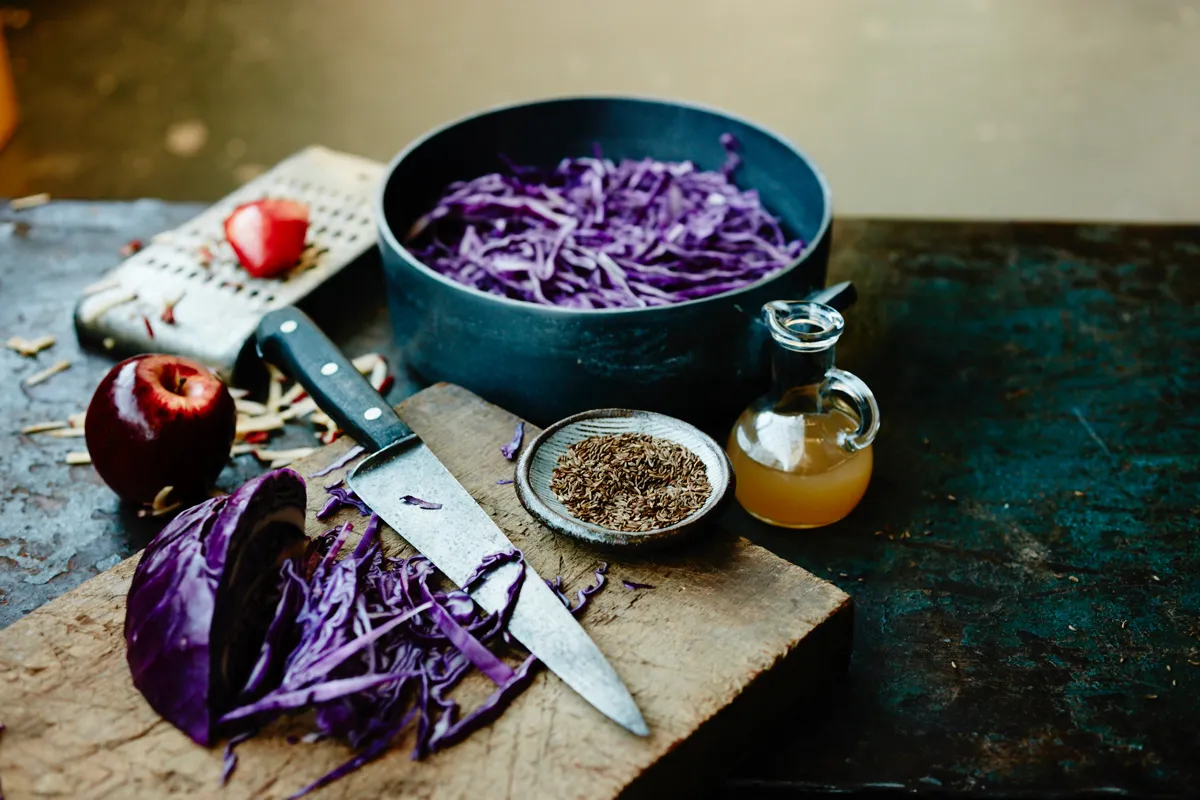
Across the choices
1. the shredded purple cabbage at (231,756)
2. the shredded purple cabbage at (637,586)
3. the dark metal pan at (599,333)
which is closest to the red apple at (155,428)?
the dark metal pan at (599,333)

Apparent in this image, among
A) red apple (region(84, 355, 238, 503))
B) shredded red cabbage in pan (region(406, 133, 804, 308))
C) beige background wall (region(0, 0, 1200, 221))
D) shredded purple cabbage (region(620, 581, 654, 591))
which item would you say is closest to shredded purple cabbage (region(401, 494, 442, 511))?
shredded purple cabbage (region(620, 581, 654, 591))

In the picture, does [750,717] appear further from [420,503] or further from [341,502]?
[341,502]

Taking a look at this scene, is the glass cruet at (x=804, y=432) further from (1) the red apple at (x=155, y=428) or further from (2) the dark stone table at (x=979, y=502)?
(1) the red apple at (x=155, y=428)

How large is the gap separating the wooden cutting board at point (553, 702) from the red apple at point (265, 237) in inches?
31.4

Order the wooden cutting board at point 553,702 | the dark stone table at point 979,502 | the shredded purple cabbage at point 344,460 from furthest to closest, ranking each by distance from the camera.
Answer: the shredded purple cabbage at point 344,460
the dark stone table at point 979,502
the wooden cutting board at point 553,702

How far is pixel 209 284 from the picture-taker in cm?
210

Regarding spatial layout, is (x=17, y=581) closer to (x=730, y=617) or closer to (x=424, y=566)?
(x=424, y=566)

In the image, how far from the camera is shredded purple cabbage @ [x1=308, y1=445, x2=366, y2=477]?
160 centimetres

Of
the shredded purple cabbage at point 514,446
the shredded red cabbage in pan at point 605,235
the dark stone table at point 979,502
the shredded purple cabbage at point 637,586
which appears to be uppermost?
the shredded red cabbage in pan at point 605,235

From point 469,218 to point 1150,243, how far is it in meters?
1.47

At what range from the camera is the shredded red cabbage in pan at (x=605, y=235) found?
1.92m

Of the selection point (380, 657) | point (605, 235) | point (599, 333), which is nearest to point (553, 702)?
point (380, 657)

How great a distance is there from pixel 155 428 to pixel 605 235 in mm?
874

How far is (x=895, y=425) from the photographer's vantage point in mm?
1895
